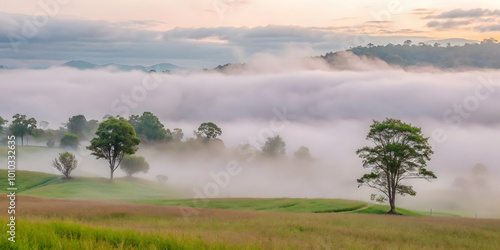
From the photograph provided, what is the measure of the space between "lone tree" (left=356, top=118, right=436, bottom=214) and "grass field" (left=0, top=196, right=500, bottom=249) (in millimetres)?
14598

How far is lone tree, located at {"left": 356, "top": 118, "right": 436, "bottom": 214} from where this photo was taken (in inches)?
2212

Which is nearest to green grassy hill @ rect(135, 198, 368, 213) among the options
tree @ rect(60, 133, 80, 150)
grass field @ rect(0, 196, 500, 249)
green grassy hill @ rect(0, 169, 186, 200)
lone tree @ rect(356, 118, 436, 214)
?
lone tree @ rect(356, 118, 436, 214)

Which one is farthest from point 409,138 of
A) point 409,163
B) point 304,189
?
point 304,189

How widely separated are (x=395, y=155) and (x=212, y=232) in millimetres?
41487

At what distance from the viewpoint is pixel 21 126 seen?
161 metres

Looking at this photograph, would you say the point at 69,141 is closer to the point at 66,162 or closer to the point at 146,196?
the point at 66,162

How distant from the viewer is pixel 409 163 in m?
56.2

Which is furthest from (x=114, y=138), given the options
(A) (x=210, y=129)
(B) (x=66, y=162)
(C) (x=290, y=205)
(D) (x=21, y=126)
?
(D) (x=21, y=126)

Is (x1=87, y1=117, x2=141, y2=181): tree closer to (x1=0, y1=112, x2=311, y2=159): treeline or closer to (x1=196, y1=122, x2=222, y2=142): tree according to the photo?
(x1=196, y1=122, x2=222, y2=142): tree

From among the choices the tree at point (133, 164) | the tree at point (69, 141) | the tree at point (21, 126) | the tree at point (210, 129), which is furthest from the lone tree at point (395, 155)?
the tree at point (21, 126)

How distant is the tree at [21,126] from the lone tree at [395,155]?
137595 mm

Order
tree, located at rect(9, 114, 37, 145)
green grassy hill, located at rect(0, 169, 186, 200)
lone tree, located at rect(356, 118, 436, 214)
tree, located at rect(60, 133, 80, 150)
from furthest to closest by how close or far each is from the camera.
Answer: tree, located at rect(9, 114, 37, 145)
tree, located at rect(60, 133, 80, 150)
green grassy hill, located at rect(0, 169, 186, 200)
lone tree, located at rect(356, 118, 436, 214)

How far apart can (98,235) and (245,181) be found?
494ft

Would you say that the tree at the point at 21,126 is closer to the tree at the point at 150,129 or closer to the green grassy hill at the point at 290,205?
the tree at the point at 150,129
